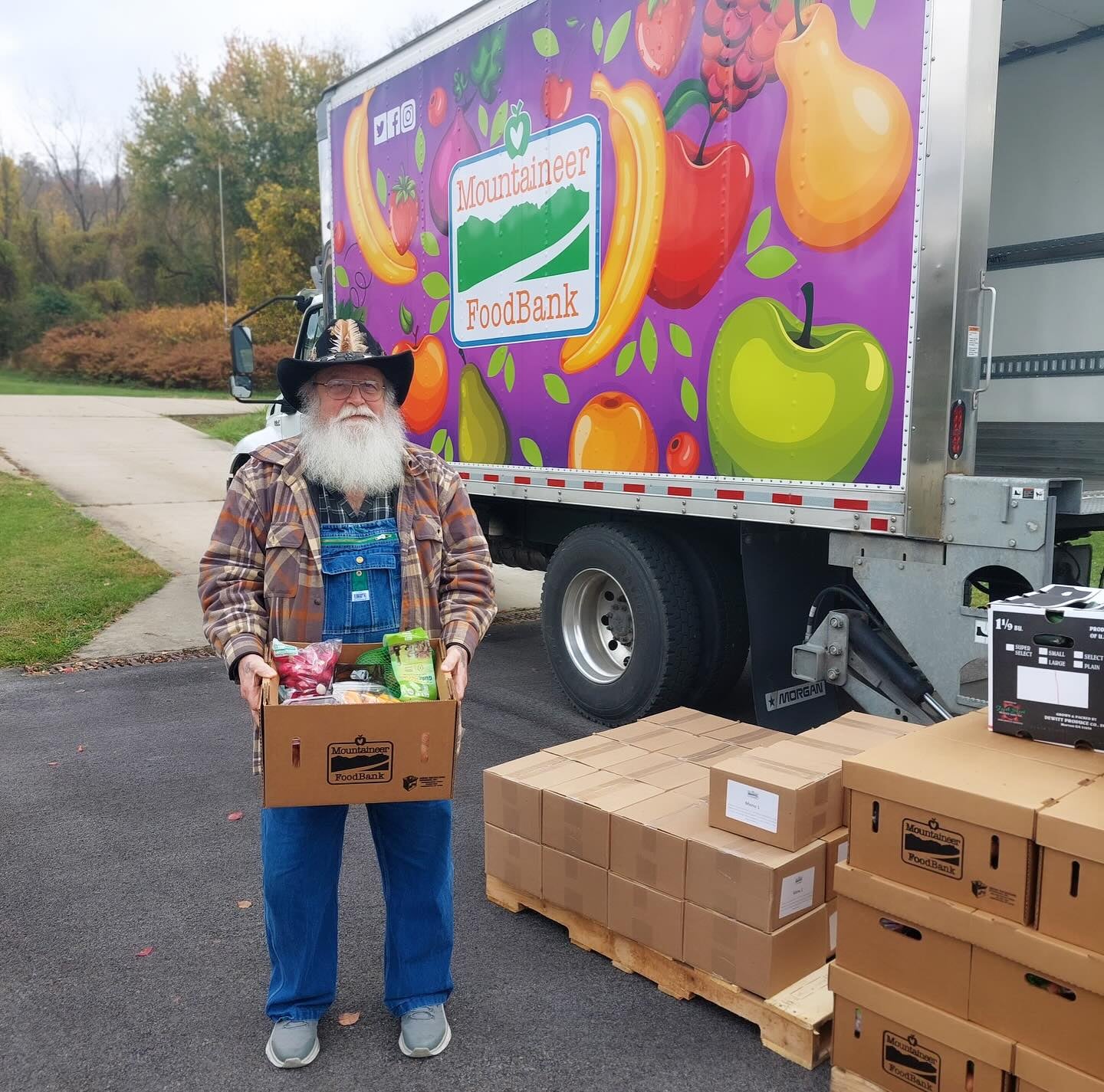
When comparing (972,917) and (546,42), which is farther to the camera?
(546,42)

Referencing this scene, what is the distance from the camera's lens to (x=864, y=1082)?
2.55 m

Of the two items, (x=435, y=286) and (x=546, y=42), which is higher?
(x=546, y=42)

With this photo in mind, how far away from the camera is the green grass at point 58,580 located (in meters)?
7.36

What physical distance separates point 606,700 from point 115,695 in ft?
9.93

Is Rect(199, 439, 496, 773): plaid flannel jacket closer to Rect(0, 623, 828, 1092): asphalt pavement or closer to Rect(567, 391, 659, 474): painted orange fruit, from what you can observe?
Rect(0, 623, 828, 1092): asphalt pavement

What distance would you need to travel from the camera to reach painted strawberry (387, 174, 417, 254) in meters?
6.09

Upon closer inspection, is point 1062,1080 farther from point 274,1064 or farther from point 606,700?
point 606,700

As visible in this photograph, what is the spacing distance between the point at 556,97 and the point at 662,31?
699 mm

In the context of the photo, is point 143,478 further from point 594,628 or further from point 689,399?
point 689,399

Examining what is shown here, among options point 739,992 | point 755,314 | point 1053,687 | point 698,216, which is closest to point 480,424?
point 698,216

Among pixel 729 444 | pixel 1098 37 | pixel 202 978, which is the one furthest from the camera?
pixel 1098 37

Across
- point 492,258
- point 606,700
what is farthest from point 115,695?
point 492,258

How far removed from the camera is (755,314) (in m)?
4.29

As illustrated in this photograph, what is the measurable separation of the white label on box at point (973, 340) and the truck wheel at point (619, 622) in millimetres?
1883
